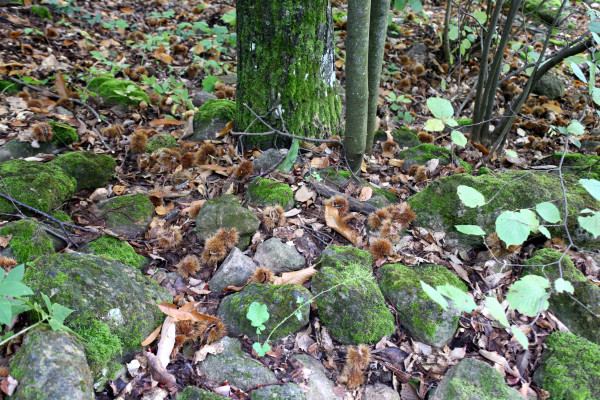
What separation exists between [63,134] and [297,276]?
3020mm

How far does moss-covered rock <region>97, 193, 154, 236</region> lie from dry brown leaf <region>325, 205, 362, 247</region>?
4.84 feet

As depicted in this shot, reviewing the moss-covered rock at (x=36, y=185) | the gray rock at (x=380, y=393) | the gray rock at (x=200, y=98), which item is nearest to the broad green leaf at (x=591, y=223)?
the gray rock at (x=380, y=393)

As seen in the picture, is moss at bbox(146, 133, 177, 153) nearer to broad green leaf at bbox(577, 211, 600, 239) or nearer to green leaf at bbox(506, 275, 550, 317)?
green leaf at bbox(506, 275, 550, 317)

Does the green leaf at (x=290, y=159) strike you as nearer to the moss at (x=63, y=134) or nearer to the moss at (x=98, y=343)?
the moss at (x=98, y=343)

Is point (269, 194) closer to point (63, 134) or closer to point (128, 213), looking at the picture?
point (128, 213)

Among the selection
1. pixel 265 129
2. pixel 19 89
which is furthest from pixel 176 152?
pixel 19 89

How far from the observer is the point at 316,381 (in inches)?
87.0

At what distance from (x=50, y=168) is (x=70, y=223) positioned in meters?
0.62

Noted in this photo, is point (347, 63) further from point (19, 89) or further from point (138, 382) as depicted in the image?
point (19, 89)

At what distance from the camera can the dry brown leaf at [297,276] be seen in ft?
8.86

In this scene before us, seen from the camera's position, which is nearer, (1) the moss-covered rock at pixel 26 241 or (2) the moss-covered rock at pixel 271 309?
(2) the moss-covered rock at pixel 271 309

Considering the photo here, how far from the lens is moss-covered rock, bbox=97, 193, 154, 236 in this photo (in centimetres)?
316

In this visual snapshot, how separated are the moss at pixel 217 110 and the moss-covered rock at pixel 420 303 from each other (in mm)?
2552

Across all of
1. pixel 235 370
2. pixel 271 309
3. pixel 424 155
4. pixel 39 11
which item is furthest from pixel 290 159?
pixel 39 11
